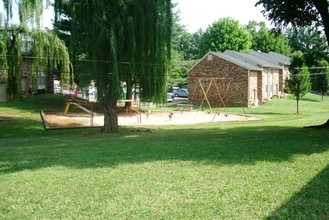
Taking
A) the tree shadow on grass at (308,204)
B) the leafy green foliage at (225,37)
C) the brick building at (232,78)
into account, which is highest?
the leafy green foliage at (225,37)

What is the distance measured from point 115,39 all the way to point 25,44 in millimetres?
5092

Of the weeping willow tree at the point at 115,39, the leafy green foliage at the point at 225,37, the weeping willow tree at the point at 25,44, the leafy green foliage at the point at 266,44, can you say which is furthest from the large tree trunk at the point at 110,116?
the leafy green foliage at the point at 266,44

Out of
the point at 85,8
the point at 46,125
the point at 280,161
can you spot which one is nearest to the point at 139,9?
the point at 85,8

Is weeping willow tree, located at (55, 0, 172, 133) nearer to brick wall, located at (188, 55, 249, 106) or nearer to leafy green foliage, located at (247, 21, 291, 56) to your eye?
brick wall, located at (188, 55, 249, 106)

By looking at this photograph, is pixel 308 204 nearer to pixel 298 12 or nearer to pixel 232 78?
pixel 298 12

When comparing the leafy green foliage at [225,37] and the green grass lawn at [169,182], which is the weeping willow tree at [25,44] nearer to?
the green grass lawn at [169,182]

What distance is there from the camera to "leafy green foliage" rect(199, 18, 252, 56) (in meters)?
59.5

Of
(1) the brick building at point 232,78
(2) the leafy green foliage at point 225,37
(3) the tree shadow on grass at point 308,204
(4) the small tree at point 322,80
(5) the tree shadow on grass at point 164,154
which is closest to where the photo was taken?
(3) the tree shadow on grass at point 308,204

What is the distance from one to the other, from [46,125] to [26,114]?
5.39 m

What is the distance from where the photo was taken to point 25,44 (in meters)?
15.7

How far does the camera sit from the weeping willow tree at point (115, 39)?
13.2 metres

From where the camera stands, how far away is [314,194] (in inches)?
188

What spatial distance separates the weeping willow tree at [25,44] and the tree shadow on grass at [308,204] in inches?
522

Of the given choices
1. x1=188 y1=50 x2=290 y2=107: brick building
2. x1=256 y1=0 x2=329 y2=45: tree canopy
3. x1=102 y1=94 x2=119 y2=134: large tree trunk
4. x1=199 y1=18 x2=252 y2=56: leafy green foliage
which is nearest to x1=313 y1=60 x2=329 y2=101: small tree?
x1=188 y1=50 x2=290 y2=107: brick building
